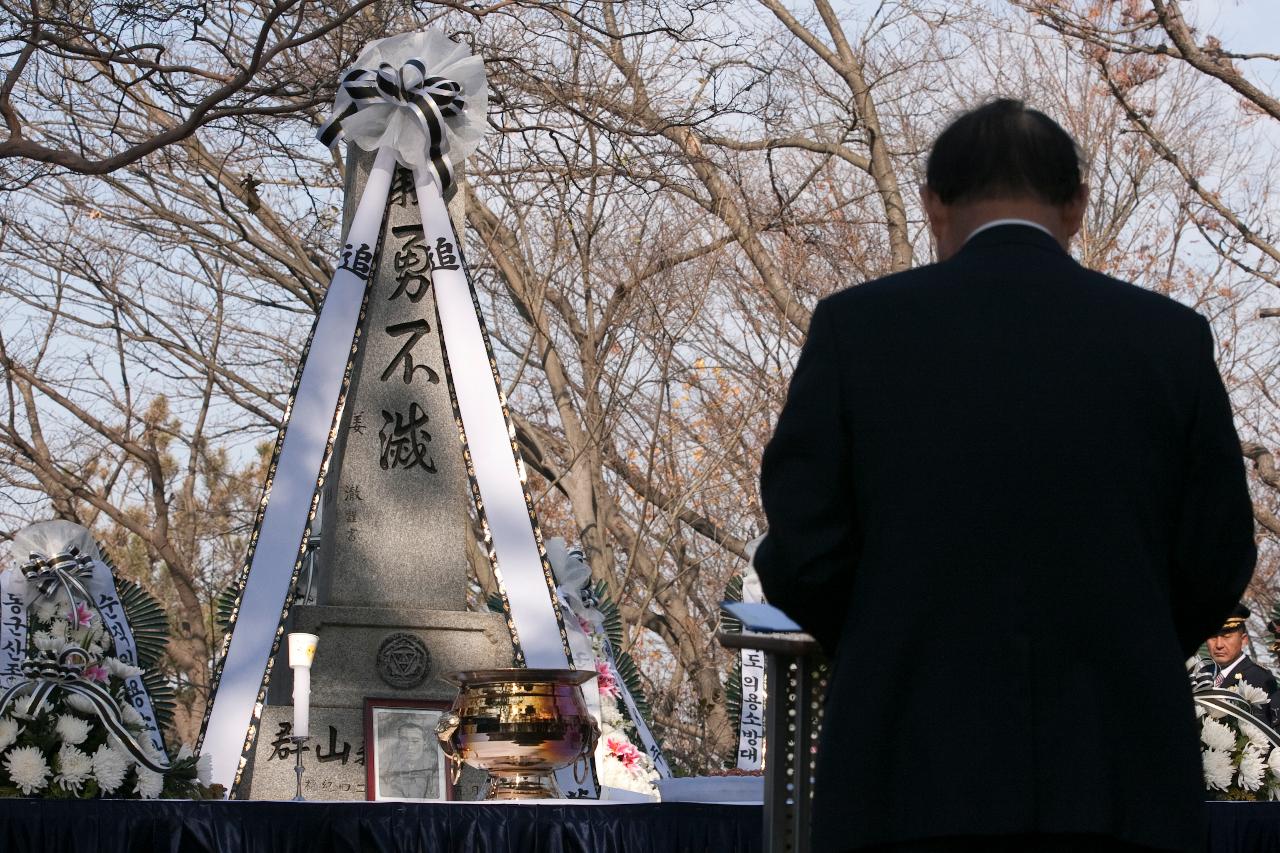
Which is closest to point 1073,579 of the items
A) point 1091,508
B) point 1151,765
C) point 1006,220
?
point 1091,508

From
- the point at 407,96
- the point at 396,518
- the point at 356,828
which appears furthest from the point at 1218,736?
the point at 407,96

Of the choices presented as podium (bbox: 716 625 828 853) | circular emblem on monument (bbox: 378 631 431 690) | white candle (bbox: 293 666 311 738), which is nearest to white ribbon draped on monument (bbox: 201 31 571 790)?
circular emblem on monument (bbox: 378 631 431 690)

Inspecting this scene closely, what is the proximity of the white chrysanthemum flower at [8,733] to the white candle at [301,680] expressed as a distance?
80 centimetres

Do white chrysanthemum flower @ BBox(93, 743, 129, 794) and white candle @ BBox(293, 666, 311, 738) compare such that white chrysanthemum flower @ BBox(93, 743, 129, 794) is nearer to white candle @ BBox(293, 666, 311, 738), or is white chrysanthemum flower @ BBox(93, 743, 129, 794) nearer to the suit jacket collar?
white candle @ BBox(293, 666, 311, 738)

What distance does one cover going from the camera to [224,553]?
20453 mm

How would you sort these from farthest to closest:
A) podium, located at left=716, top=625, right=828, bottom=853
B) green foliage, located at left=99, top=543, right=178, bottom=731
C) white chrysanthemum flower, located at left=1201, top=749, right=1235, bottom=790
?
green foliage, located at left=99, top=543, right=178, bottom=731
white chrysanthemum flower, located at left=1201, top=749, right=1235, bottom=790
podium, located at left=716, top=625, right=828, bottom=853

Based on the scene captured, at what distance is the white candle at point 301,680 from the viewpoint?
4918 mm

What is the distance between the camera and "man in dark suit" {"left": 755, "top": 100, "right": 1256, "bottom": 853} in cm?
204

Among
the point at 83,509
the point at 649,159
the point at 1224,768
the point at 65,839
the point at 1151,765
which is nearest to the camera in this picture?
the point at 1151,765

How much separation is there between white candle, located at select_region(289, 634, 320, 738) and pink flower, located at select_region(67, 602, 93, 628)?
104cm

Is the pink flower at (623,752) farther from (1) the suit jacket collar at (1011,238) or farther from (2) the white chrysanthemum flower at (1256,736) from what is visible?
(1) the suit jacket collar at (1011,238)

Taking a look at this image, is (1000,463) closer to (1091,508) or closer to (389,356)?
(1091,508)

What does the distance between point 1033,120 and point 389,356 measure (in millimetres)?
5580

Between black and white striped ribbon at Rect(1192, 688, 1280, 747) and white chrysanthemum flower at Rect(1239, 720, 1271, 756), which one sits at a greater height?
black and white striped ribbon at Rect(1192, 688, 1280, 747)
